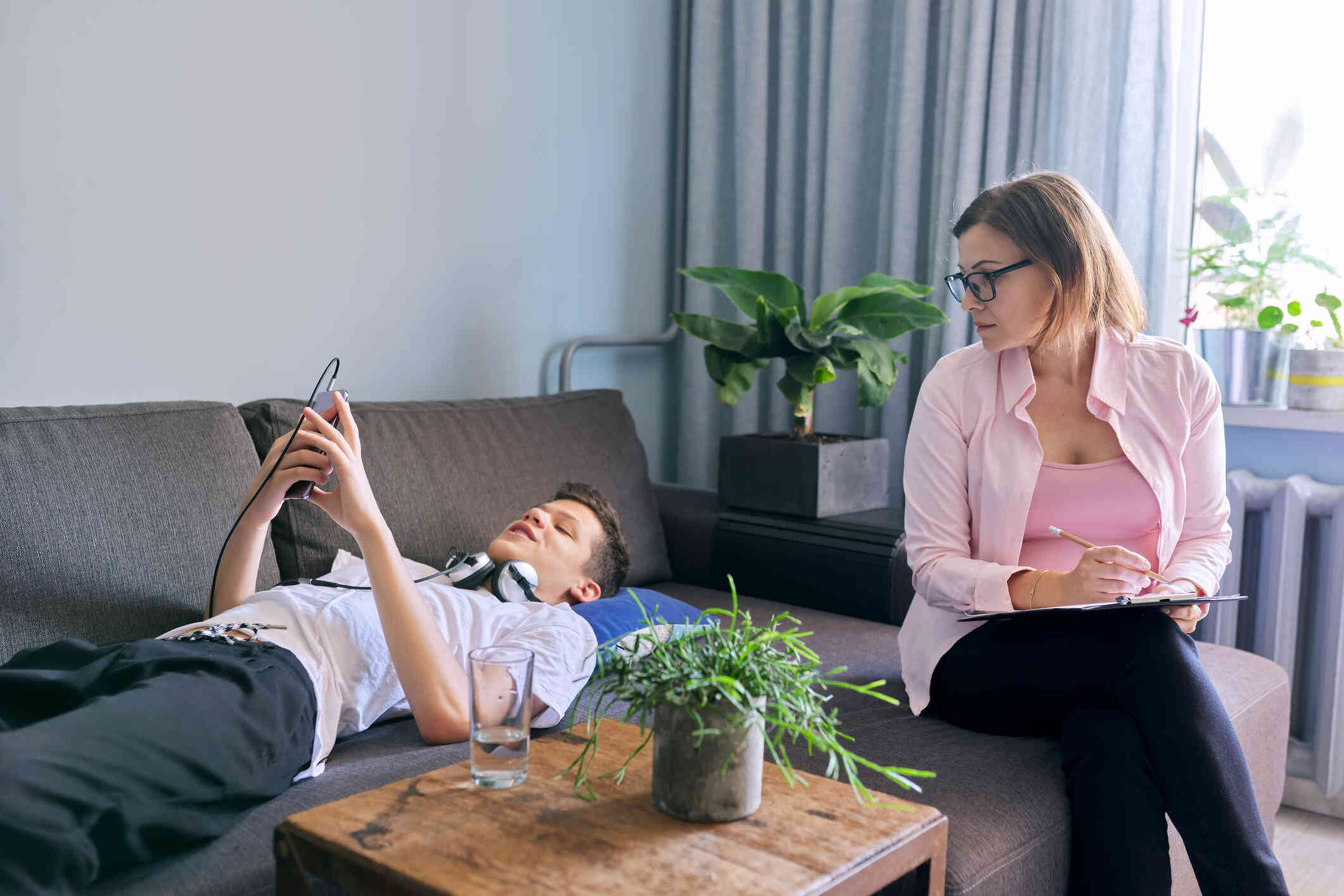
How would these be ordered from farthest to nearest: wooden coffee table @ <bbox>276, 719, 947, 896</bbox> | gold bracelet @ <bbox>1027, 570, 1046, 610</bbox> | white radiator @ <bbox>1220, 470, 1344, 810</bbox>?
white radiator @ <bbox>1220, 470, 1344, 810</bbox>
gold bracelet @ <bbox>1027, 570, 1046, 610</bbox>
wooden coffee table @ <bbox>276, 719, 947, 896</bbox>

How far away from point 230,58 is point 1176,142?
6.28ft

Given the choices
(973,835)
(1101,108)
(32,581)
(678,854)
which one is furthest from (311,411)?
(1101,108)

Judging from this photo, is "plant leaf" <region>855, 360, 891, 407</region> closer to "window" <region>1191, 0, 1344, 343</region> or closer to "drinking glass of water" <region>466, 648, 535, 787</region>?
"window" <region>1191, 0, 1344, 343</region>

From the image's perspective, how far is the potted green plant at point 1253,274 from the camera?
86.3 inches

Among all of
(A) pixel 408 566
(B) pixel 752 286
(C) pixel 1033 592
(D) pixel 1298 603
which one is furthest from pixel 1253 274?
(A) pixel 408 566

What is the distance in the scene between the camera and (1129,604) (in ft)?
4.21

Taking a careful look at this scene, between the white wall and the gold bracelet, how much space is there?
55.8 inches

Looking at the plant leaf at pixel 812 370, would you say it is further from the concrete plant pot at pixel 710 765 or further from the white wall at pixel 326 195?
the concrete plant pot at pixel 710 765

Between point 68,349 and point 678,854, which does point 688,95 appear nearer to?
point 68,349

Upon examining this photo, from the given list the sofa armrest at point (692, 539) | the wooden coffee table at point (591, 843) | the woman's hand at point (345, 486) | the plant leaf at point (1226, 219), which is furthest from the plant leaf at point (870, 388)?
the wooden coffee table at point (591, 843)

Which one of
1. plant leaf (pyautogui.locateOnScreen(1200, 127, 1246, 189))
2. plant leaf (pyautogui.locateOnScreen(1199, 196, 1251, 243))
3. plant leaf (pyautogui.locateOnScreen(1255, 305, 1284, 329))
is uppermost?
plant leaf (pyautogui.locateOnScreen(1200, 127, 1246, 189))

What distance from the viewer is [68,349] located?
1815mm

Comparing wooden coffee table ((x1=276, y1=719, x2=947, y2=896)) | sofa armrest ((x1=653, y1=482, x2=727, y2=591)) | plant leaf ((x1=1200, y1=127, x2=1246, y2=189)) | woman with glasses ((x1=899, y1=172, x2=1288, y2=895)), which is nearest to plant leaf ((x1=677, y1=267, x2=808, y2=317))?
sofa armrest ((x1=653, y1=482, x2=727, y2=591))

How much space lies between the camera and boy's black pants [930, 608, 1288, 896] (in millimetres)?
1219
